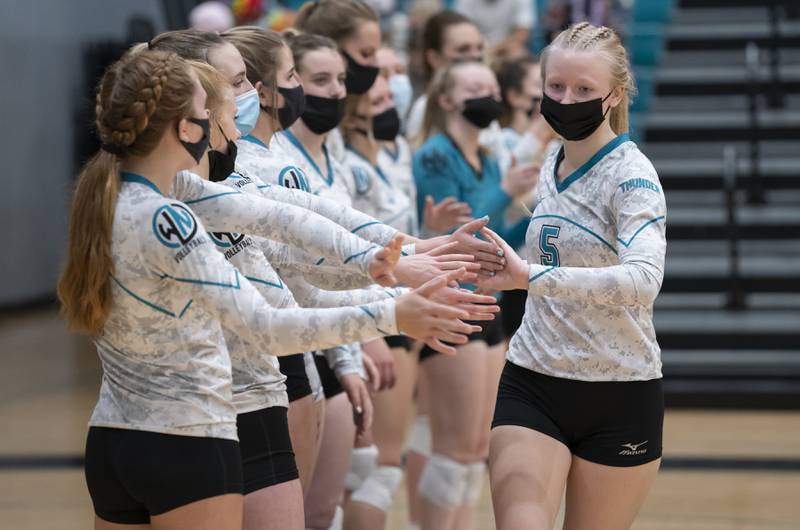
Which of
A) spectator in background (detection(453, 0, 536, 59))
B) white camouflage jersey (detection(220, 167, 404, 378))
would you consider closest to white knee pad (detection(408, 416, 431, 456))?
white camouflage jersey (detection(220, 167, 404, 378))

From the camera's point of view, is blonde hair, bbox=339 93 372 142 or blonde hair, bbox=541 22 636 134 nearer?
blonde hair, bbox=541 22 636 134

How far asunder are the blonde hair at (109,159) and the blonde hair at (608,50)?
1.04m

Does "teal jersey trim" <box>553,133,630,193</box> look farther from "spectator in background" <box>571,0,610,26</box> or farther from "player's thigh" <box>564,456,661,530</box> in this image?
"spectator in background" <box>571,0,610,26</box>

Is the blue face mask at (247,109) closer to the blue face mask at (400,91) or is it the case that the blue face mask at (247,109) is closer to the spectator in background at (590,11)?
the blue face mask at (400,91)

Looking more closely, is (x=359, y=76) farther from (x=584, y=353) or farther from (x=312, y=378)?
(x=584, y=353)

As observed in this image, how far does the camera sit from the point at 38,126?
1180 centimetres

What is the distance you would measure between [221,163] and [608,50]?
986 millimetres

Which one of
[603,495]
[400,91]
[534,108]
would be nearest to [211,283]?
[603,495]

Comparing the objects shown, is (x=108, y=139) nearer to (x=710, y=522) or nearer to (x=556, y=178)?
(x=556, y=178)

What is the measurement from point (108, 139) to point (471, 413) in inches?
86.8

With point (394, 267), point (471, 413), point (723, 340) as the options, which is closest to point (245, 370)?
point (394, 267)

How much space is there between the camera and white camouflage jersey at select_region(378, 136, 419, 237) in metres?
4.46

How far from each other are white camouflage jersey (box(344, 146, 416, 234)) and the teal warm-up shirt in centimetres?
26

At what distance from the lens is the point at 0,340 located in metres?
10.6
